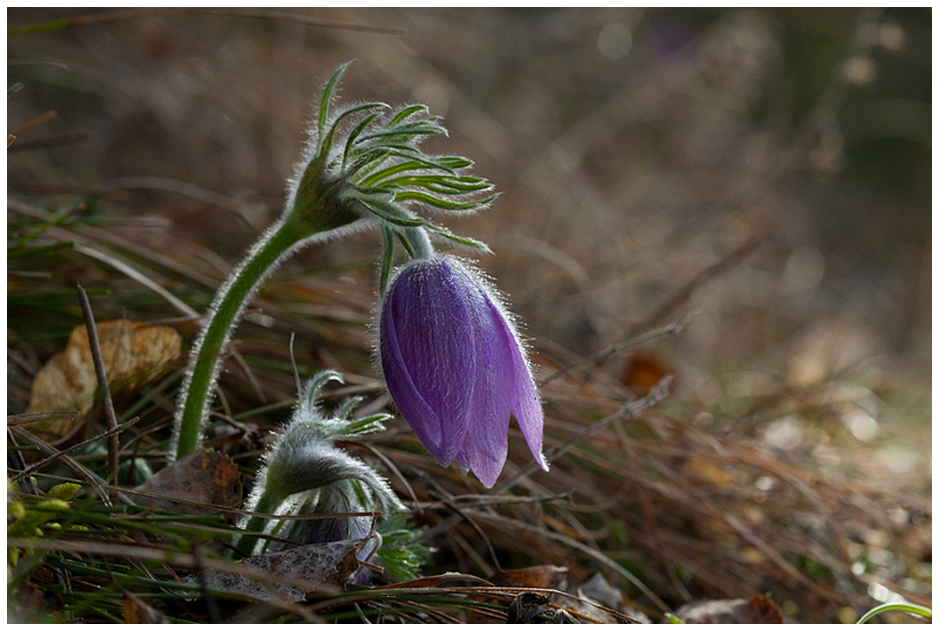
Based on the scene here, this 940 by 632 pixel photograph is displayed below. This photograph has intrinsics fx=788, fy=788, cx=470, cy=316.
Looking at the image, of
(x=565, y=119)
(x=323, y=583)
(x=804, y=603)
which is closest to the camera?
(x=323, y=583)

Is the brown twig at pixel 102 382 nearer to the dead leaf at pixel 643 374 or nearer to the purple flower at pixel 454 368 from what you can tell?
the purple flower at pixel 454 368

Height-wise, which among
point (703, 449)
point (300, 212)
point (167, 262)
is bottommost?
point (703, 449)

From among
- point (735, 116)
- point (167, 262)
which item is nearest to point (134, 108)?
point (167, 262)

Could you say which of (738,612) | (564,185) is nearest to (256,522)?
(738,612)

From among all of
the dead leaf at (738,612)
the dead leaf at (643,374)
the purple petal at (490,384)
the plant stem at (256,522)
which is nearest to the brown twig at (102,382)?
the plant stem at (256,522)

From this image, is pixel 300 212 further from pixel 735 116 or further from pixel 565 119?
pixel 735 116

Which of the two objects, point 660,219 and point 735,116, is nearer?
point 660,219

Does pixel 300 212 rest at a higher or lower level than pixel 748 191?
higher
